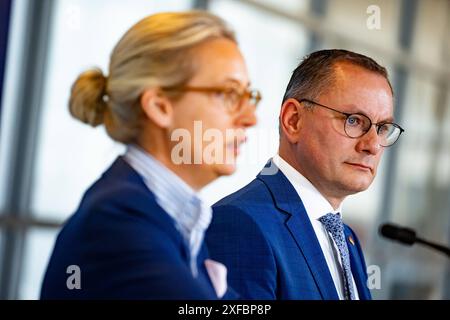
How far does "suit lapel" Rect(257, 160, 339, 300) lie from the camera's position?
162cm

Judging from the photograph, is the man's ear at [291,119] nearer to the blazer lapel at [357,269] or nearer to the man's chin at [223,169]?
the blazer lapel at [357,269]

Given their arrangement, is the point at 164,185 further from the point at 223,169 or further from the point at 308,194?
the point at 308,194

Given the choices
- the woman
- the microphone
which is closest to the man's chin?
the woman

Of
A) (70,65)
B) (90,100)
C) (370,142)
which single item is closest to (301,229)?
(370,142)

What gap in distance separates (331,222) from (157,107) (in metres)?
0.51

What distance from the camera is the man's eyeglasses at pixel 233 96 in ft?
4.39

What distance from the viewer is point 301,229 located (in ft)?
5.39

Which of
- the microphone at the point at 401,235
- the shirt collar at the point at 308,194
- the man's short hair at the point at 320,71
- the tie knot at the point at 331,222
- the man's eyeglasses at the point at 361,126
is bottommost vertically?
the microphone at the point at 401,235

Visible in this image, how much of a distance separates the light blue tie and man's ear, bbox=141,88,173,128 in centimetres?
47

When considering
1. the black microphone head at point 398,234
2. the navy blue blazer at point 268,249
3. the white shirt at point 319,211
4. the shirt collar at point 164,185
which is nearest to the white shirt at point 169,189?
the shirt collar at point 164,185

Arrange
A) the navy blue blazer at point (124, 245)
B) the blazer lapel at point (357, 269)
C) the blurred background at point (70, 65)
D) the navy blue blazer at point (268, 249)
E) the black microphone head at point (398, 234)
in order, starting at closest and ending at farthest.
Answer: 1. the navy blue blazer at point (124, 245)
2. the navy blue blazer at point (268, 249)
3. the blazer lapel at point (357, 269)
4. the black microphone head at point (398, 234)
5. the blurred background at point (70, 65)

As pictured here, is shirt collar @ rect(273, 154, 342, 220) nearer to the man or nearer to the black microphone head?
the man
